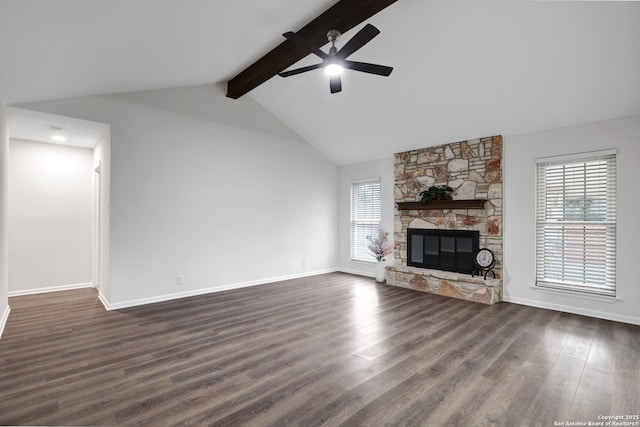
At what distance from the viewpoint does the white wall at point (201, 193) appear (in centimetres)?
443

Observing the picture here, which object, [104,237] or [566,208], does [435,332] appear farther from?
[104,237]

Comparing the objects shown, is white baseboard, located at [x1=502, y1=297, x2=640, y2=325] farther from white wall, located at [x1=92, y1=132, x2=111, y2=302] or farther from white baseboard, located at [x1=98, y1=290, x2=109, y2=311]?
white wall, located at [x1=92, y1=132, x2=111, y2=302]

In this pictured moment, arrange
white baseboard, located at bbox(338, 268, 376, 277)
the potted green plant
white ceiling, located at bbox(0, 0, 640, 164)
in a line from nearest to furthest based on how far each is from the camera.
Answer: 1. white ceiling, located at bbox(0, 0, 640, 164)
2. the potted green plant
3. white baseboard, located at bbox(338, 268, 376, 277)

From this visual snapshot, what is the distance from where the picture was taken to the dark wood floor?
82.1 inches

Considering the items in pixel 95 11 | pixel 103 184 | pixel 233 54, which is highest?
pixel 233 54

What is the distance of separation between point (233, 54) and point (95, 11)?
6.59 feet

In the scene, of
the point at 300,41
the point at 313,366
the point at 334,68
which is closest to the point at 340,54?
the point at 334,68

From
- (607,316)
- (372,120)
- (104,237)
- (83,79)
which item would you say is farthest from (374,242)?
(83,79)

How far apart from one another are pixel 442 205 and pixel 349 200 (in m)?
2.37

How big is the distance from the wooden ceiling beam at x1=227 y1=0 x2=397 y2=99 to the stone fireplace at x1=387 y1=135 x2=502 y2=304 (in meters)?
2.97

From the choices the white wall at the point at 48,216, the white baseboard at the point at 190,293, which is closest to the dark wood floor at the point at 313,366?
the white baseboard at the point at 190,293

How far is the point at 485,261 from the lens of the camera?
A: 4969 millimetres

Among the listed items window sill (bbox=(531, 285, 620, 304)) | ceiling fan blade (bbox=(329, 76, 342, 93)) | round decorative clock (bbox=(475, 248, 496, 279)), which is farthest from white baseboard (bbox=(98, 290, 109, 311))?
window sill (bbox=(531, 285, 620, 304))

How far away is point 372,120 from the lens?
5.47m
